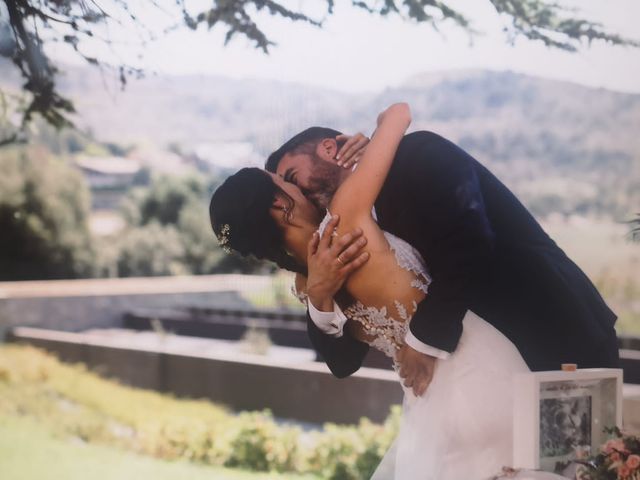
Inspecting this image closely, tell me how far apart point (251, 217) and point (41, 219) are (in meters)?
2.32

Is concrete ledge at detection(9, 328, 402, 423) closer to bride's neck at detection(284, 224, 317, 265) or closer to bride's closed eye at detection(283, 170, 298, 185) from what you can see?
bride's neck at detection(284, 224, 317, 265)

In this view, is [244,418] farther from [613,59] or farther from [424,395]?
[613,59]

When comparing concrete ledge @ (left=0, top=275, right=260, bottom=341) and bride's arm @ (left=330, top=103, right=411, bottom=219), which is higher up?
bride's arm @ (left=330, top=103, right=411, bottom=219)

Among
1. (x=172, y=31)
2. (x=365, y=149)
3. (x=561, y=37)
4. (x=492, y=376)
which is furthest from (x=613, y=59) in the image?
(x=172, y=31)

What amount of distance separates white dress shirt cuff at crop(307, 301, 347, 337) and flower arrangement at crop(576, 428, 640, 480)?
81cm

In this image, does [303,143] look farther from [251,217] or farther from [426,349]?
[426,349]

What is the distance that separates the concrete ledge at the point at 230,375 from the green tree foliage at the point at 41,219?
→ 35 centimetres

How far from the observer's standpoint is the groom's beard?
2502mm

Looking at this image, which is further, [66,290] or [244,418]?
[66,290]

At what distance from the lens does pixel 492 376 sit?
221 cm

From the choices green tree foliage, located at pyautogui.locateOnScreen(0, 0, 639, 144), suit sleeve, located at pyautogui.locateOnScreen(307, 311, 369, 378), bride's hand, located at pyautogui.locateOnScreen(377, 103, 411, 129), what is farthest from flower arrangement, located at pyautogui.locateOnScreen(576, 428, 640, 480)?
green tree foliage, located at pyautogui.locateOnScreen(0, 0, 639, 144)

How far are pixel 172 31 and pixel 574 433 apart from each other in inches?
85.8

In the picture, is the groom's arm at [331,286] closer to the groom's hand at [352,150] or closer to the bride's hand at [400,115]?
the groom's hand at [352,150]

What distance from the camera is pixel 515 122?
3326 millimetres
